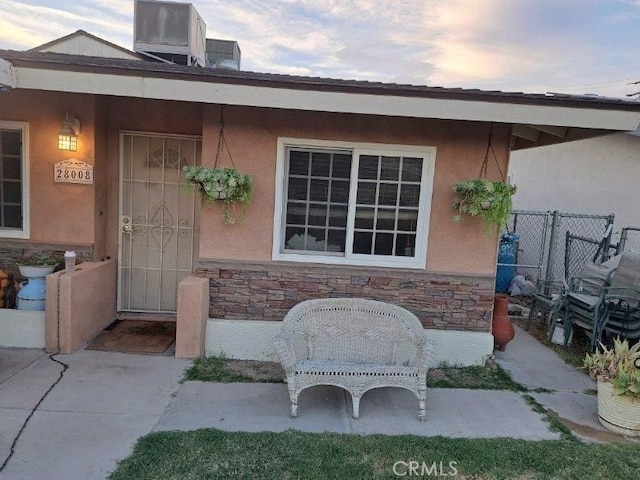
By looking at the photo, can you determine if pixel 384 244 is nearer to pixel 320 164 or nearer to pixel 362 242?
pixel 362 242

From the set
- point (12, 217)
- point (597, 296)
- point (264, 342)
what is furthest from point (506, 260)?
point (12, 217)

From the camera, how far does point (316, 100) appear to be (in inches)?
157

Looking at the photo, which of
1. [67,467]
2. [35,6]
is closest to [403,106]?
[67,467]

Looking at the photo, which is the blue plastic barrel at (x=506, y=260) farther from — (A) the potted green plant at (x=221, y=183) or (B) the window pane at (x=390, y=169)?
(A) the potted green plant at (x=221, y=183)

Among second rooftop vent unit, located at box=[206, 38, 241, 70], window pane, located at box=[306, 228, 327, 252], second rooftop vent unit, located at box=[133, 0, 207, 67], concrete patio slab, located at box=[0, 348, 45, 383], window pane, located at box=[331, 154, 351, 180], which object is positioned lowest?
concrete patio slab, located at box=[0, 348, 45, 383]

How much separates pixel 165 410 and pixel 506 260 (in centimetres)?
774

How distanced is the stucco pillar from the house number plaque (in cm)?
181

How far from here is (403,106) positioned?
4.00 metres

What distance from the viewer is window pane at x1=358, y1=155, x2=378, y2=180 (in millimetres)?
4723

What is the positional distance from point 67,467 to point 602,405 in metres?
4.10

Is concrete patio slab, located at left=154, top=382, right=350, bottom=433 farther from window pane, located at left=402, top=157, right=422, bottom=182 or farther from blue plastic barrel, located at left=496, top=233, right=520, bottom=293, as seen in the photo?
blue plastic barrel, located at left=496, top=233, right=520, bottom=293

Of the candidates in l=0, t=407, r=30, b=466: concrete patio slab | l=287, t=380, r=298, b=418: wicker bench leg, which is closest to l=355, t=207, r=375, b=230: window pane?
l=287, t=380, r=298, b=418: wicker bench leg

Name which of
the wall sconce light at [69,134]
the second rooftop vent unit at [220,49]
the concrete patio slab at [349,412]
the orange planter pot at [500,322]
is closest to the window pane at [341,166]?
the concrete patio slab at [349,412]

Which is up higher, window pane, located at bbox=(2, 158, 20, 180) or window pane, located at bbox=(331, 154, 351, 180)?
window pane, located at bbox=(331, 154, 351, 180)
